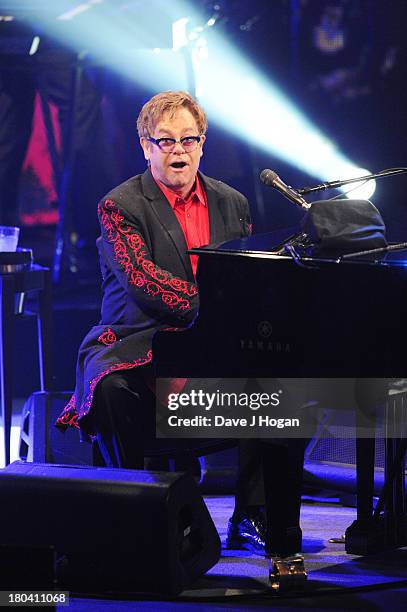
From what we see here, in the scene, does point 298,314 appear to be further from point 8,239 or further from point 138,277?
point 8,239

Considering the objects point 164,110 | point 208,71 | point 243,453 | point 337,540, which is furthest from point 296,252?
point 208,71

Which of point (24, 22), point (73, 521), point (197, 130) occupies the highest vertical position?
point (24, 22)

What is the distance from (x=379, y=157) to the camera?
6504 mm

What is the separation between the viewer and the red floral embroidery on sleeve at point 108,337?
356cm

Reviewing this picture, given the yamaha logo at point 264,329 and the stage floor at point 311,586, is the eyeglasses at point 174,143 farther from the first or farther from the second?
the stage floor at point 311,586

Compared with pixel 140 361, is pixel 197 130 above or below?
above

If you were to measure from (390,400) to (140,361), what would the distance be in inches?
30.2

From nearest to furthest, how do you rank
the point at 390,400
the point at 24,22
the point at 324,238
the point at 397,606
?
1. the point at 324,238
2. the point at 397,606
3. the point at 390,400
4. the point at 24,22

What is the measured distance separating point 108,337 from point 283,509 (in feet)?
2.60

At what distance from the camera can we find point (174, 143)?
352cm

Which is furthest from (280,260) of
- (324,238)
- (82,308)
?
(82,308)

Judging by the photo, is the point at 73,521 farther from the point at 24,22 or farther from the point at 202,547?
the point at 24,22

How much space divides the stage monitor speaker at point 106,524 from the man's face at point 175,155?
0.98m

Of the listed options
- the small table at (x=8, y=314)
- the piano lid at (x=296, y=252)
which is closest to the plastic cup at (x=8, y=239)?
the small table at (x=8, y=314)
